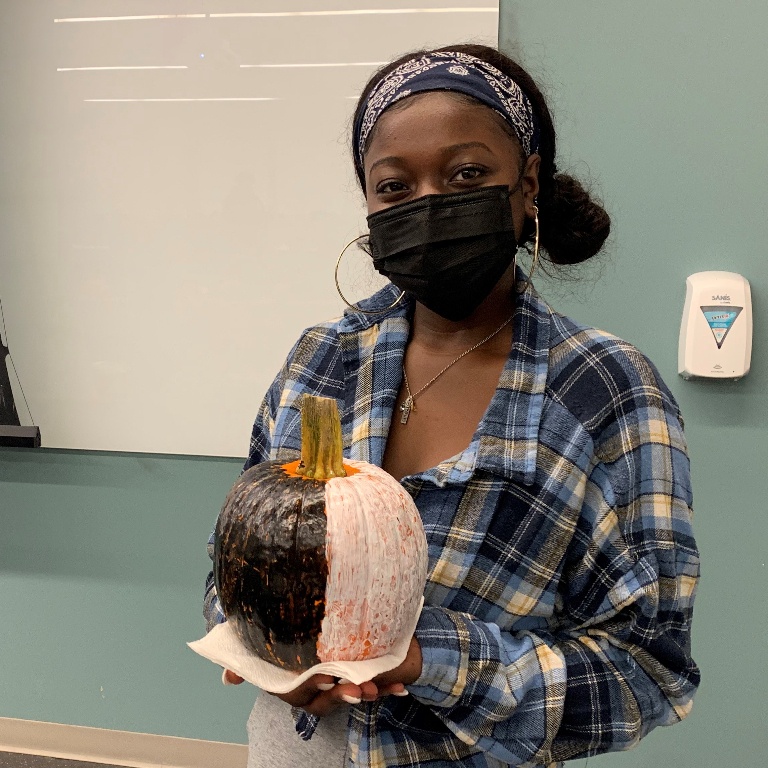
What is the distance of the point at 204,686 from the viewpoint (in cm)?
220

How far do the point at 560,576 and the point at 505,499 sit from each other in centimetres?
10

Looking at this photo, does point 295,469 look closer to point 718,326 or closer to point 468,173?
point 468,173

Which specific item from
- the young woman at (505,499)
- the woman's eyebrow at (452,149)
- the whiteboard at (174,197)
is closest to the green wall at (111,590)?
the whiteboard at (174,197)

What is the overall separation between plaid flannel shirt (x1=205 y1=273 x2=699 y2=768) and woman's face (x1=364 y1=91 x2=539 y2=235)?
0.25 metres

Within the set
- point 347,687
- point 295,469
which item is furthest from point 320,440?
point 347,687

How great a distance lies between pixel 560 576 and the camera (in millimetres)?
882

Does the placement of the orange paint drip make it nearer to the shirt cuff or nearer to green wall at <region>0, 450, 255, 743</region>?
the shirt cuff

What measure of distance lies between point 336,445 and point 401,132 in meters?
0.37

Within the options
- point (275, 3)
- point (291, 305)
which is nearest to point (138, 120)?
point (275, 3)

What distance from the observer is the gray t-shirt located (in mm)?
901

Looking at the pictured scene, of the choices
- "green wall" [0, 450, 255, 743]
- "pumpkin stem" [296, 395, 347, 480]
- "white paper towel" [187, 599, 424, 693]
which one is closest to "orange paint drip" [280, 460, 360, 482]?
"pumpkin stem" [296, 395, 347, 480]

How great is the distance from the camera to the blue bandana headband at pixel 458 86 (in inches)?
35.7

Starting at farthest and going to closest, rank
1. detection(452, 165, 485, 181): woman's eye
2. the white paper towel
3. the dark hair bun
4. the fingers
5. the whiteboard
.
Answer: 1. the whiteboard
2. the dark hair bun
3. detection(452, 165, 485, 181): woman's eye
4. the fingers
5. the white paper towel

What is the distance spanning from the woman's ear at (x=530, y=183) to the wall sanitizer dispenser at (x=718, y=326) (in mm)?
845
